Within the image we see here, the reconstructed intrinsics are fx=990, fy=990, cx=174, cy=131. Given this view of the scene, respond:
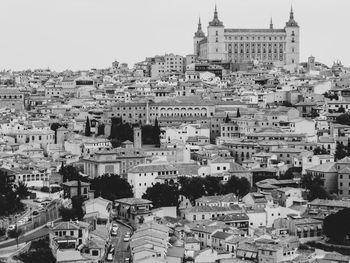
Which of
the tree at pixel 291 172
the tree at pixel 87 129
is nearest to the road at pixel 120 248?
the tree at pixel 291 172

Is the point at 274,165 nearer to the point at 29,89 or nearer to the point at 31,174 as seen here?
the point at 31,174

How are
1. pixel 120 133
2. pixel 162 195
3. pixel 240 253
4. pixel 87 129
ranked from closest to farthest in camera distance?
pixel 240 253 < pixel 162 195 < pixel 120 133 < pixel 87 129

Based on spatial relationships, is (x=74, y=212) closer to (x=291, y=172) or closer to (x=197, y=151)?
(x=291, y=172)

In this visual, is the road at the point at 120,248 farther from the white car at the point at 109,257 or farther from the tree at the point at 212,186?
the tree at the point at 212,186

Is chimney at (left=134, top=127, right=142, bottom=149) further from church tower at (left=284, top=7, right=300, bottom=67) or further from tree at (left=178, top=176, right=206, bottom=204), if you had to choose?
church tower at (left=284, top=7, right=300, bottom=67)

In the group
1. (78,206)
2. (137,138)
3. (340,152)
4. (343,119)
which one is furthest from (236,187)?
(343,119)

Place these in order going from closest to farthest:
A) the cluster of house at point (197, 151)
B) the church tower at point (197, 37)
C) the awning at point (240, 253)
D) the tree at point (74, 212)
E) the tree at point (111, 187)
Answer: the awning at point (240, 253)
the cluster of house at point (197, 151)
the tree at point (74, 212)
the tree at point (111, 187)
the church tower at point (197, 37)
